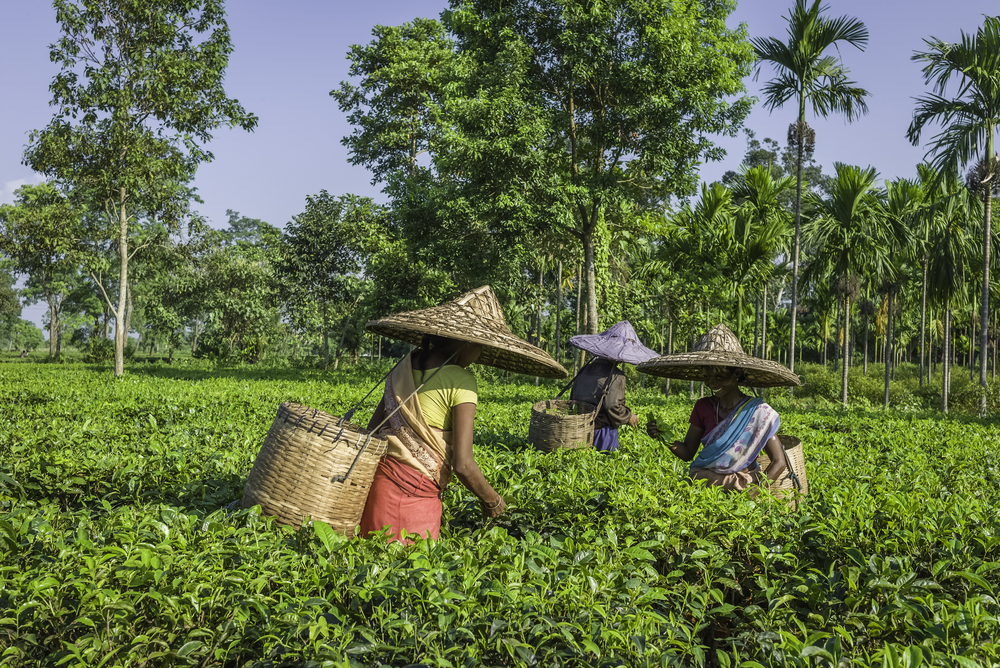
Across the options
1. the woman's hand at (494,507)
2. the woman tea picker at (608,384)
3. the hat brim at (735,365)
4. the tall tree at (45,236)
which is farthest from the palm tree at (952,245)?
the tall tree at (45,236)

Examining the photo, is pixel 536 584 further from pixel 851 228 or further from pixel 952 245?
pixel 952 245

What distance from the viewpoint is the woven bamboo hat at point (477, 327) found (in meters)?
2.81

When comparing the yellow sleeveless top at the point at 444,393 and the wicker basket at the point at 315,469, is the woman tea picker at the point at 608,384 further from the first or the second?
the wicker basket at the point at 315,469

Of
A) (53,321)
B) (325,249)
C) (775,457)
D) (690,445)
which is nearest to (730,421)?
(775,457)

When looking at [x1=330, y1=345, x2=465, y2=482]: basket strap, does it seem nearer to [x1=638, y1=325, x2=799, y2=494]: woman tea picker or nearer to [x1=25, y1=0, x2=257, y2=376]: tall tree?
[x1=638, y1=325, x2=799, y2=494]: woman tea picker

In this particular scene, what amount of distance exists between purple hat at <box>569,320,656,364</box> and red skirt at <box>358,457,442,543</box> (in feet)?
11.7

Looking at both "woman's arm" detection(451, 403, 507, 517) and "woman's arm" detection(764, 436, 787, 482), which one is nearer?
"woman's arm" detection(451, 403, 507, 517)

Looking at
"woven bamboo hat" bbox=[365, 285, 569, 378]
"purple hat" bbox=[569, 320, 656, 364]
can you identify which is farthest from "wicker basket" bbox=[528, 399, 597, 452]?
"woven bamboo hat" bbox=[365, 285, 569, 378]

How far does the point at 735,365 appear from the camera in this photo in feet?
12.6

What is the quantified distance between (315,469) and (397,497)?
453 millimetres

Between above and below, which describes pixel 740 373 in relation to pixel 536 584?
above

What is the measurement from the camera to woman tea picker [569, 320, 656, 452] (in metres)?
5.94

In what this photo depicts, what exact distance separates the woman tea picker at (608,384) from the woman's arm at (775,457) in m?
2.07

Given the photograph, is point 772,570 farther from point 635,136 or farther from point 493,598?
point 635,136
